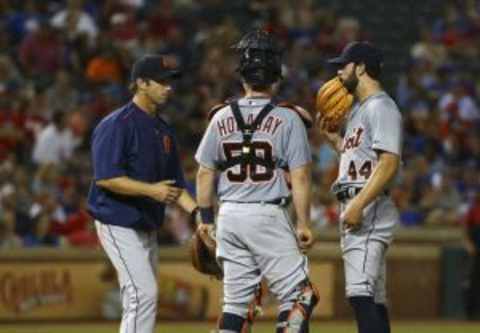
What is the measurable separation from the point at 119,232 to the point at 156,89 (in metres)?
0.94

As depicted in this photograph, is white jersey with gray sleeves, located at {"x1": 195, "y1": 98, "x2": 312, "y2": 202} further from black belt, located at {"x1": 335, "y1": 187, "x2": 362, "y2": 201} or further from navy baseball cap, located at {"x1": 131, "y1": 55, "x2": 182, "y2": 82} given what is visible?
navy baseball cap, located at {"x1": 131, "y1": 55, "x2": 182, "y2": 82}

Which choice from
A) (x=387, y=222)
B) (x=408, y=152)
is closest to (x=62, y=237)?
(x=408, y=152)

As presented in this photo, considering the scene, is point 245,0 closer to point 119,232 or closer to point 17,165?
point 17,165

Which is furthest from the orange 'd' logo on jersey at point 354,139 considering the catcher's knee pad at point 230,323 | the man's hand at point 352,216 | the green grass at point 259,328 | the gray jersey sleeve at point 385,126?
the green grass at point 259,328

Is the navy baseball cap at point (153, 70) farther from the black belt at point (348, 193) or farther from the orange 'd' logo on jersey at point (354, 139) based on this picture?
the black belt at point (348, 193)

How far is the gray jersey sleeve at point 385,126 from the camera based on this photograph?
9.44 metres

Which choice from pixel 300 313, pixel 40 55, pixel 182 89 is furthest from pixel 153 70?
pixel 182 89

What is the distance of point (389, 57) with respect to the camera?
24.0 metres

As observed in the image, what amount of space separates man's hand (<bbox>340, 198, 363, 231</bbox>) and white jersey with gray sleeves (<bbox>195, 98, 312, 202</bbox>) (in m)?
0.46

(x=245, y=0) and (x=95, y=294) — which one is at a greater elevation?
(x=245, y=0)

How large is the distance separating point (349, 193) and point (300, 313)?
100 centimetres

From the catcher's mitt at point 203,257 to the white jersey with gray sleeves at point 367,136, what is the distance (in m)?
0.89

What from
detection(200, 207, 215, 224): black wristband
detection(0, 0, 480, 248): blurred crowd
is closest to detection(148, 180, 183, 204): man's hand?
detection(200, 207, 215, 224): black wristband

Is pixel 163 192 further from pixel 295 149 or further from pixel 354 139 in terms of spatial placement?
pixel 354 139
